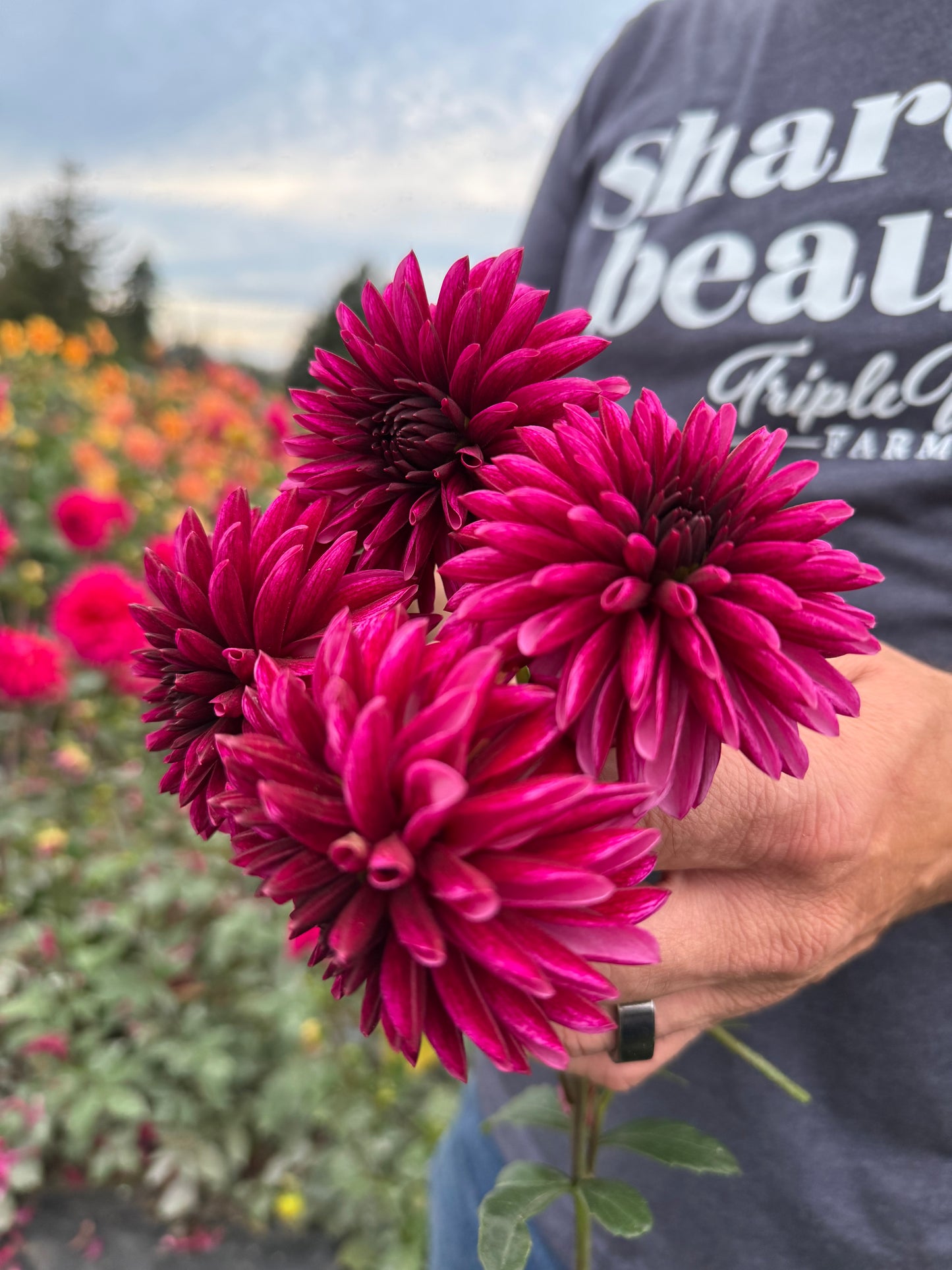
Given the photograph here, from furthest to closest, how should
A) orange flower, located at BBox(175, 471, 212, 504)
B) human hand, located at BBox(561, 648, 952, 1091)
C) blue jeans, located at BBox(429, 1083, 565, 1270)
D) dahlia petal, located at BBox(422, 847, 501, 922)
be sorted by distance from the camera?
orange flower, located at BBox(175, 471, 212, 504)
blue jeans, located at BBox(429, 1083, 565, 1270)
human hand, located at BBox(561, 648, 952, 1091)
dahlia petal, located at BBox(422, 847, 501, 922)

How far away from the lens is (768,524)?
0.98 feet

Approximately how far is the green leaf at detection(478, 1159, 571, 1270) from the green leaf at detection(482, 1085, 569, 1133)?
1.3 inches

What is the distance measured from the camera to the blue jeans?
83 cm

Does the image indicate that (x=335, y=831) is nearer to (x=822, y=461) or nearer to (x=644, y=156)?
(x=822, y=461)

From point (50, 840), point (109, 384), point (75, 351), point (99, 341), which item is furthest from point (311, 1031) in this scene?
point (99, 341)

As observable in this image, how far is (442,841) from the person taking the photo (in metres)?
0.27

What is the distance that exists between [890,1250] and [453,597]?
2.05 feet

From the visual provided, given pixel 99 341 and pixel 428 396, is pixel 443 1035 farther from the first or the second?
pixel 99 341

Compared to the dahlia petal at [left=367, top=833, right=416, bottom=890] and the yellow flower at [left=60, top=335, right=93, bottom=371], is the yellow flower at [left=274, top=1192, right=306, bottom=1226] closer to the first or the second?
the dahlia petal at [left=367, top=833, right=416, bottom=890]

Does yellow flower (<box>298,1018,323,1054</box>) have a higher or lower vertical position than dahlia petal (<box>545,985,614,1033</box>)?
lower

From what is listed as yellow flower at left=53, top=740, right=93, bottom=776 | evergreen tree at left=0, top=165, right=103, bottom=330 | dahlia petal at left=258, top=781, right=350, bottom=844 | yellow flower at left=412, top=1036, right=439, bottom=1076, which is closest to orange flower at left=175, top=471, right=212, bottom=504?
yellow flower at left=53, top=740, right=93, bottom=776

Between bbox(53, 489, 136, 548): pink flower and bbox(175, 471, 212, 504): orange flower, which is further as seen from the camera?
bbox(175, 471, 212, 504): orange flower

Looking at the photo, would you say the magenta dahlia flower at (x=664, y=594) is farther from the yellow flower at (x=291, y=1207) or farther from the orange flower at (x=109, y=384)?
the orange flower at (x=109, y=384)

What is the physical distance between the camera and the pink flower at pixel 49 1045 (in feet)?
5.28
